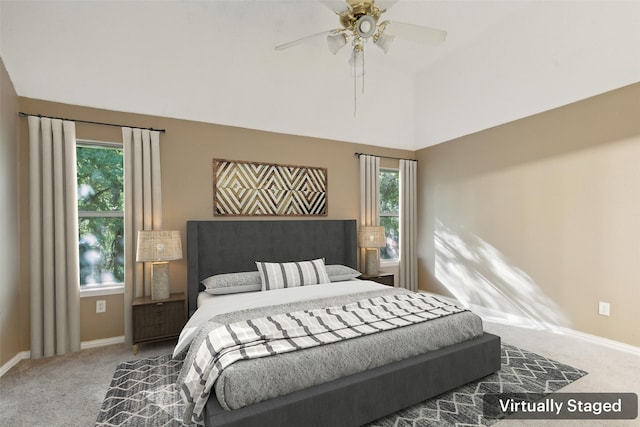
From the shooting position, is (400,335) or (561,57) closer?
(400,335)

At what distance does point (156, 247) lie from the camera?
3176 mm

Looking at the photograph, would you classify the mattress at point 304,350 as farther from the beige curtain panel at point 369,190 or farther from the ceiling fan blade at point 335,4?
the ceiling fan blade at point 335,4

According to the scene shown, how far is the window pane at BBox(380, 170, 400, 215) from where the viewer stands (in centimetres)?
516

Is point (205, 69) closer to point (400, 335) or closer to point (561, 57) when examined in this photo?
point (400, 335)

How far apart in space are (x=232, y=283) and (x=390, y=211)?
2.85 meters

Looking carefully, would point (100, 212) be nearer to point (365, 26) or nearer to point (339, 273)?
point (339, 273)

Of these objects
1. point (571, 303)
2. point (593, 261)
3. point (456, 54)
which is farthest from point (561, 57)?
point (571, 303)

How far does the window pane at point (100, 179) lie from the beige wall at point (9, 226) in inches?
19.7

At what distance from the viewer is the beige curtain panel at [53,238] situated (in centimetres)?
299

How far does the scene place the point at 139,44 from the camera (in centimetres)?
331

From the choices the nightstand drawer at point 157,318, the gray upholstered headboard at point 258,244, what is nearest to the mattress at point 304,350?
the nightstand drawer at point 157,318

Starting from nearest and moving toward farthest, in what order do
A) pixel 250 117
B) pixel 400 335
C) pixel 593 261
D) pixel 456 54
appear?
pixel 400 335, pixel 593 261, pixel 250 117, pixel 456 54

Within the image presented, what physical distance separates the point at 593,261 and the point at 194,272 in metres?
4.12

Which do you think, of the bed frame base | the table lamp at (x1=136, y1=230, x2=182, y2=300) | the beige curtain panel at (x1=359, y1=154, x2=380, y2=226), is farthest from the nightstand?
the table lamp at (x1=136, y1=230, x2=182, y2=300)
